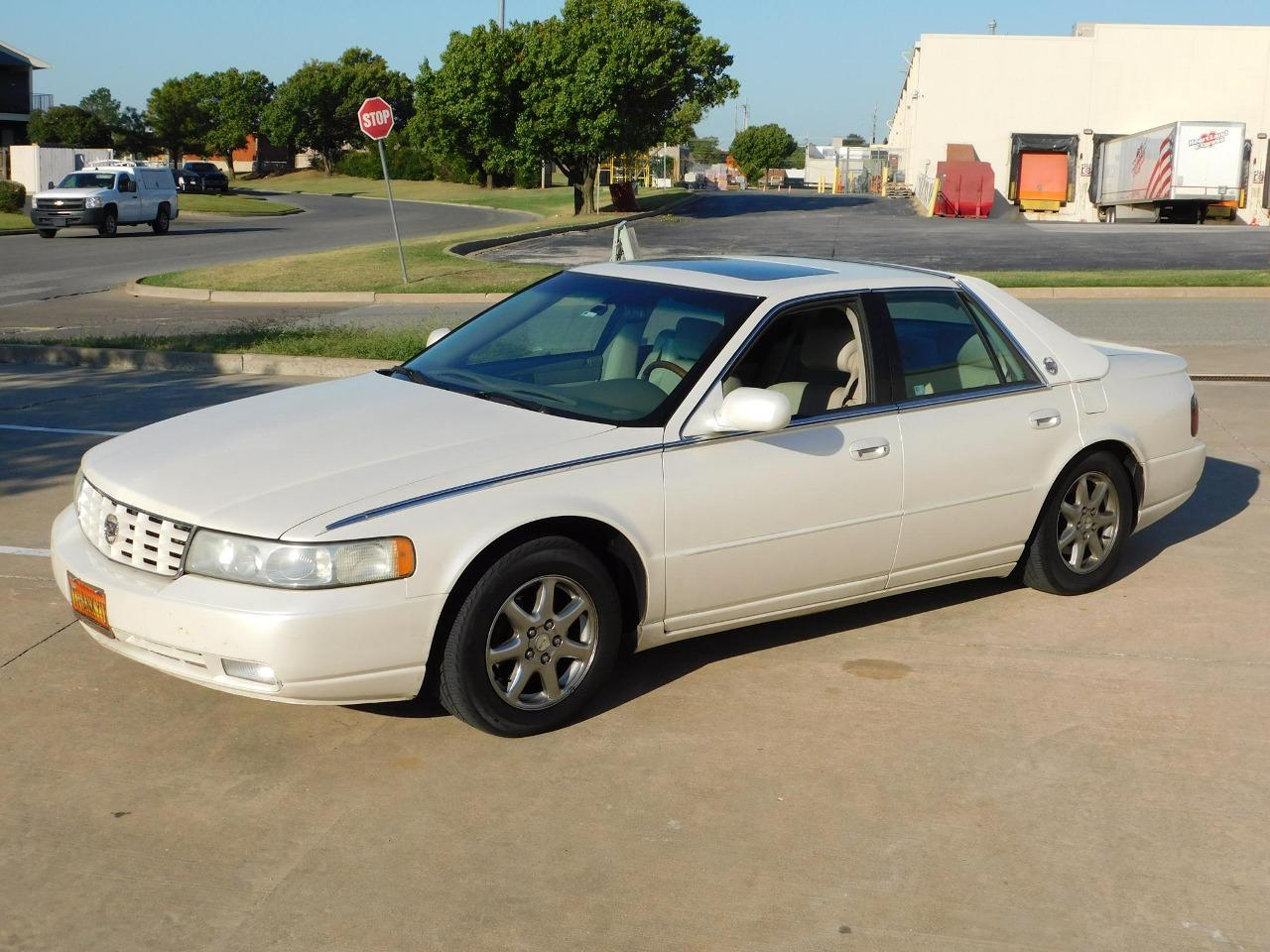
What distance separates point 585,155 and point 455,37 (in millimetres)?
5185

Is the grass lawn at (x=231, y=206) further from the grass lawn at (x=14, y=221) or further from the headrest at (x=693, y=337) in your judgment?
the headrest at (x=693, y=337)

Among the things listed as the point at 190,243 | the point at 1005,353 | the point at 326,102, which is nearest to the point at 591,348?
the point at 1005,353

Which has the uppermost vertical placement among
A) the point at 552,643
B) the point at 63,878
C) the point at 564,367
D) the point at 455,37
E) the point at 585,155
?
the point at 455,37

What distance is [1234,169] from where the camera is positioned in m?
53.0

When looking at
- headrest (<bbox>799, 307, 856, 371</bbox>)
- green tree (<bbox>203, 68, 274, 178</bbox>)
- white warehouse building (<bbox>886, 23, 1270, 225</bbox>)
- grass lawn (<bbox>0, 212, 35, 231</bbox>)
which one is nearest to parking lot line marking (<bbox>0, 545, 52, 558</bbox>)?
headrest (<bbox>799, 307, 856, 371</bbox>)

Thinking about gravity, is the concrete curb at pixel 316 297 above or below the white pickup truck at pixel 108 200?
below

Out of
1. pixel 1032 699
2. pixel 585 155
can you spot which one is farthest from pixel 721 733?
pixel 585 155

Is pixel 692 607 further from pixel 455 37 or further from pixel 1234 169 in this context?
pixel 1234 169

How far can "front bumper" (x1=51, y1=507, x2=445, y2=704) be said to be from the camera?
427 cm

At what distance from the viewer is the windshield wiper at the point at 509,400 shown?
5.21m

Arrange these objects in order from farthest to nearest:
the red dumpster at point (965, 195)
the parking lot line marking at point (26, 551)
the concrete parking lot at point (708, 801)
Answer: the red dumpster at point (965, 195) < the parking lot line marking at point (26, 551) < the concrete parking lot at point (708, 801)

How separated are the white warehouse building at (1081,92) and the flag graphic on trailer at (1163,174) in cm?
1045

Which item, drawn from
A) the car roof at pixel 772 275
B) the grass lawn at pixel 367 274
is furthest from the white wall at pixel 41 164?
the car roof at pixel 772 275

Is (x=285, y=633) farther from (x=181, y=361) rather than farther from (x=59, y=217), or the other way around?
(x=59, y=217)
